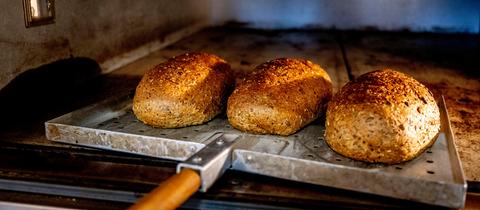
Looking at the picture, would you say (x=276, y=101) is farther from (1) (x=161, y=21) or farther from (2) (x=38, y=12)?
(1) (x=161, y=21)

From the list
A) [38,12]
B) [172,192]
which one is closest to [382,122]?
[172,192]

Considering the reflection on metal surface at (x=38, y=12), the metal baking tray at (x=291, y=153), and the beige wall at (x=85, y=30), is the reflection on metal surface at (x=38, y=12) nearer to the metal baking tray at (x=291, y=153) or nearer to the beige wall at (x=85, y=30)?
the beige wall at (x=85, y=30)

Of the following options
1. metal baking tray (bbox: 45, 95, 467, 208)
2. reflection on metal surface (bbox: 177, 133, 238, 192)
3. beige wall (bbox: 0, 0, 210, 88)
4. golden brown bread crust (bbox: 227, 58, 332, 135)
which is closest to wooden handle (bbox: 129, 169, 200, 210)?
reflection on metal surface (bbox: 177, 133, 238, 192)

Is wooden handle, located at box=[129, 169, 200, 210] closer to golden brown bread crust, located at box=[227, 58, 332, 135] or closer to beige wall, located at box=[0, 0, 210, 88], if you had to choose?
golden brown bread crust, located at box=[227, 58, 332, 135]

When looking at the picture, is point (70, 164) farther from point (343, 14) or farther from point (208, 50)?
point (343, 14)

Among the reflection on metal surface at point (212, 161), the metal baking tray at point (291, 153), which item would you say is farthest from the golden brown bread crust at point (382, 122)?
the reflection on metal surface at point (212, 161)

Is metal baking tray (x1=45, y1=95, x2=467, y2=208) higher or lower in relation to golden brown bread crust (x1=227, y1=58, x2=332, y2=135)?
lower
